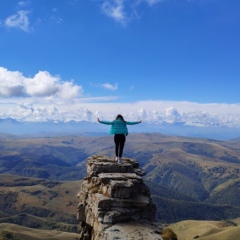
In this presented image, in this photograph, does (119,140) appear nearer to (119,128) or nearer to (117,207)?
(119,128)

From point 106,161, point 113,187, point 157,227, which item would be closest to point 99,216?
point 113,187

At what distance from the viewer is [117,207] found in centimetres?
3500

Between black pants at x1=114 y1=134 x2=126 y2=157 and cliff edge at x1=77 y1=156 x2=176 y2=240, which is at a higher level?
black pants at x1=114 y1=134 x2=126 y2=157

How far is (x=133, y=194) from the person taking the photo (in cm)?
3688

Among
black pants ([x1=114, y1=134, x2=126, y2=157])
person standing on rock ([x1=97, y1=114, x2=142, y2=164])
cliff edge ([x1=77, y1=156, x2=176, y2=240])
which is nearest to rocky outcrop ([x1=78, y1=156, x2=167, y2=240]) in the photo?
cliff edge ([x1=77, y1=156, x2=176, y2=240])

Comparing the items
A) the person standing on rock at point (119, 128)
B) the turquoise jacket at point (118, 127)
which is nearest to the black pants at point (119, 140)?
the person standing on rock at point (119, 128)

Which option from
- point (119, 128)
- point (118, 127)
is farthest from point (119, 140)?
point (118, 127)

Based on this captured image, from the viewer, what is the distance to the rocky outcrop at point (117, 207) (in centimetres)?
3256

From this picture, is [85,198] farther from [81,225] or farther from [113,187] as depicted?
[113,187]

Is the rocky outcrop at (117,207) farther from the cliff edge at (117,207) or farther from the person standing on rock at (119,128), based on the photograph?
the person standing on rock at (119,128)

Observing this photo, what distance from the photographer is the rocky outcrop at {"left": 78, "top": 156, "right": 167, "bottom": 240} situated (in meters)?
32.6

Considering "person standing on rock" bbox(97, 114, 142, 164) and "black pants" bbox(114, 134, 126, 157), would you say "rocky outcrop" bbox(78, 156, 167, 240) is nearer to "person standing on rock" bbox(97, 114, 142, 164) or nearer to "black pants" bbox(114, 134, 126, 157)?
"black pants" bbox(114, 134, 126, 157)

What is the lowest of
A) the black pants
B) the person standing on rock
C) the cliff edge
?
the cliff edge

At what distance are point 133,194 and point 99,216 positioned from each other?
4.96 meters
